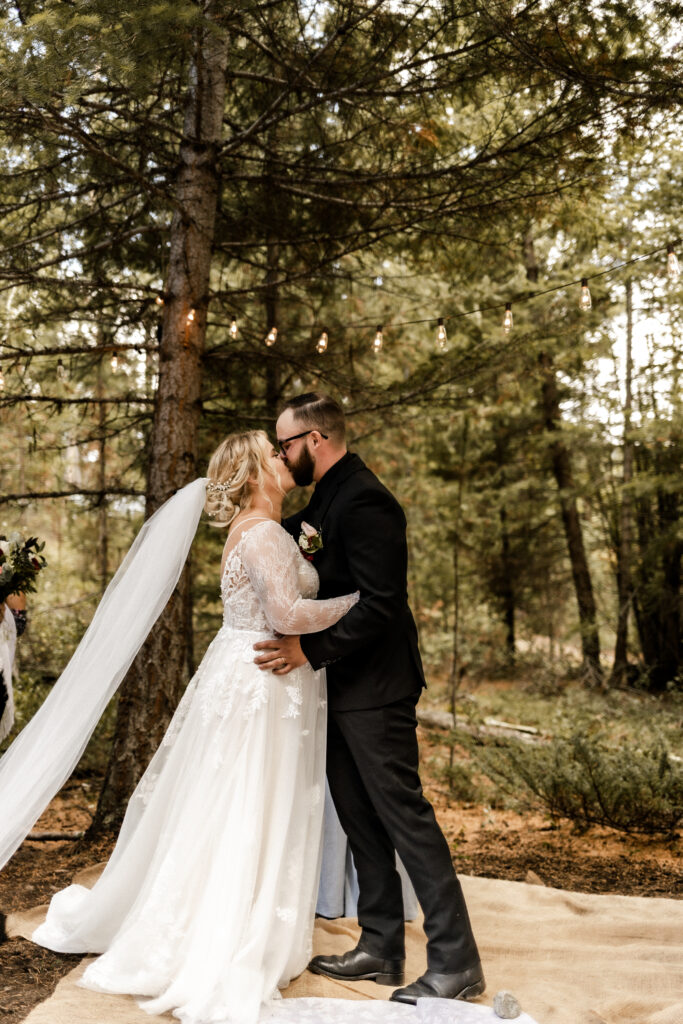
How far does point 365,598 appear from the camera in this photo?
3.34 metres

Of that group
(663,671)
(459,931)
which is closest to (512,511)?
(663,671)

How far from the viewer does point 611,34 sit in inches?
172

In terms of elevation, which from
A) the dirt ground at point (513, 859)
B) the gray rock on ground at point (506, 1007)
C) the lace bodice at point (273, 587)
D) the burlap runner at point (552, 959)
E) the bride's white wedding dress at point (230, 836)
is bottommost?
the dirt ground at point (513, 859)

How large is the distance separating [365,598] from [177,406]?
259 centimetres

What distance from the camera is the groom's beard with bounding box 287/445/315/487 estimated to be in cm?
372

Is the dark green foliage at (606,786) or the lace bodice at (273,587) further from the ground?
the lace bodice at (273,587)

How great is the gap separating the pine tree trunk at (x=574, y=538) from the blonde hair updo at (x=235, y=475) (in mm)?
9842

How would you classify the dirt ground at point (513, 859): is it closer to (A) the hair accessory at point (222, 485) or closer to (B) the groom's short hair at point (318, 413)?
(A) the hair accessory at point (222, 485)

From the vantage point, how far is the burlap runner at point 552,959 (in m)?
3.04

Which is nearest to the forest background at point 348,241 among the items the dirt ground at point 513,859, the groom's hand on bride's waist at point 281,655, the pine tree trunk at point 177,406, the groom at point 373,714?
the pine tree trunk at point 177,406

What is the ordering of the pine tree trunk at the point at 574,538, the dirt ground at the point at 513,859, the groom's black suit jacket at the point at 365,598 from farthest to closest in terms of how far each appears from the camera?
the pine tree trunk at the point at 574,538, the dirt ground at the point at 513,859, the groom's black suit jacket at the point at 365,598

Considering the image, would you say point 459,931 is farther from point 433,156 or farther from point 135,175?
point 433,156

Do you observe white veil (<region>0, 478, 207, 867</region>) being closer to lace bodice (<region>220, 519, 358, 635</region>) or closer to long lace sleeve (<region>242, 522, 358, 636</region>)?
lace bodice (<region>220, 519, 358, 635</region>)

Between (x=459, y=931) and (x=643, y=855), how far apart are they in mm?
2777
